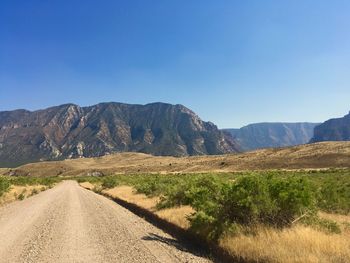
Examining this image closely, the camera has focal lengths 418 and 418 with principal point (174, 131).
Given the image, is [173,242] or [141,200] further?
[141,200]

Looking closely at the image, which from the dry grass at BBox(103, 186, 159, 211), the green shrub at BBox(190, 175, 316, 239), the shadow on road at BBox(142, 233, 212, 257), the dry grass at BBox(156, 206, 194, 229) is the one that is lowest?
the shadow on road at BBox(142, 233, 212, 257)

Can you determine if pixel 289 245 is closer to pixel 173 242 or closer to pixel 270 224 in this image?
pixel 270 224

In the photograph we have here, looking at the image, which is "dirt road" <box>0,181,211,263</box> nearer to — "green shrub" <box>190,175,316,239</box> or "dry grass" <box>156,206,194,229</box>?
"dry grass" <box>156,206,194,229</box>

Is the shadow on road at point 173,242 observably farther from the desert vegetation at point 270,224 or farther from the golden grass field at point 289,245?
the golden grass field at point 289,245

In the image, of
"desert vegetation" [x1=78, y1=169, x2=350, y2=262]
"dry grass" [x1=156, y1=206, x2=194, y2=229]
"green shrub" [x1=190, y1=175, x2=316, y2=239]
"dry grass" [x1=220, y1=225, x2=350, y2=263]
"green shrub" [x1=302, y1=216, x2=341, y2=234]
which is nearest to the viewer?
"dry grass" [x1=220, y1=225, x2=350, y2=263]

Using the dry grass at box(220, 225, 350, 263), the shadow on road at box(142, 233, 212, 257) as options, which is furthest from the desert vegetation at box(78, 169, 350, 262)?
the shadow on road at box(142, 233, 212, 257)

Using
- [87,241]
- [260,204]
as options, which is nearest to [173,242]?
[87,241]

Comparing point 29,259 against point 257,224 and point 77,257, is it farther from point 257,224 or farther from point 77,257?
point 257,224

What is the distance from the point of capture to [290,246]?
36.0 ft

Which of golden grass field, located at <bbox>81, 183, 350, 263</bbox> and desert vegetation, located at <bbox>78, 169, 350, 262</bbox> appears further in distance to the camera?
desert vegetation, located at <bbox>78, 169, 350, 262</bbox>

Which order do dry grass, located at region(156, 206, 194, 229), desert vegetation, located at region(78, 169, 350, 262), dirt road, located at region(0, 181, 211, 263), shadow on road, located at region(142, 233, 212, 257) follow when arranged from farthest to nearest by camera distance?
dry grass, located at region(156, 206, 194, 229), shadow on road, located at region(142, 233, 212, 257), dirt road, located at region(0, 181, 211, 263), desert vegetation, located at region(78, 169, 350, 262)

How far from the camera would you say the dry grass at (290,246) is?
989cm

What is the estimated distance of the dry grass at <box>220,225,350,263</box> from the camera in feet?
32.4

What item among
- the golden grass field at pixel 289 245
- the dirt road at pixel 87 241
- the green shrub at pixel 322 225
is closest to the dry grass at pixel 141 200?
the dirt road at pixel 87 241
